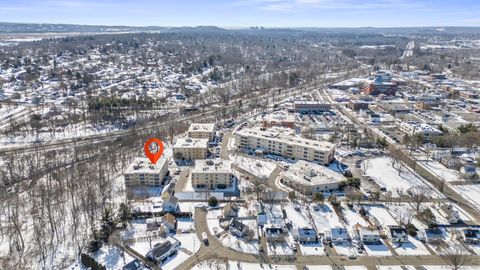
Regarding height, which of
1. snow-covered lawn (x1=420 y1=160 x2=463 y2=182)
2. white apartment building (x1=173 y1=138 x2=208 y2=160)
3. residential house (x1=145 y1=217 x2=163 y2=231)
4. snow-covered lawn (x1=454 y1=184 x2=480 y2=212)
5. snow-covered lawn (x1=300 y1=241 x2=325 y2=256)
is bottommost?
snow-covered lawn (x1=300 y1=241 x2=325 y2=256)

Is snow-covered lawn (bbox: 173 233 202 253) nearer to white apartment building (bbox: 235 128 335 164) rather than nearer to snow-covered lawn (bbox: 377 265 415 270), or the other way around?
Result: snow-covered lawn (bbox: 377 265 415 270)

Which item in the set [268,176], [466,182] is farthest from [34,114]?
[466,182]

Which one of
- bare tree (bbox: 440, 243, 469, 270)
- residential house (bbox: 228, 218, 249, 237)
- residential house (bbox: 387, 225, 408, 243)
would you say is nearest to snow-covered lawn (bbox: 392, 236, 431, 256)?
residential house (bbox: 387, 225, 408, 243)

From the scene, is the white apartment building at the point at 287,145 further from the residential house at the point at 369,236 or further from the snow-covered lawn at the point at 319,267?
the snow-covered lawn at the point at 319,267

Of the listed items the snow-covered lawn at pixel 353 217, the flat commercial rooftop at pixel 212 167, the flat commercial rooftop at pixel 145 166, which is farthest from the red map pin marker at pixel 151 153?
the snow-covered lawn at pixel 353 217

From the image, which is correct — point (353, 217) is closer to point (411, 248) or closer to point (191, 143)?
point (411, 248)

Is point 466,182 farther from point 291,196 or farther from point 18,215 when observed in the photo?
point 18,215

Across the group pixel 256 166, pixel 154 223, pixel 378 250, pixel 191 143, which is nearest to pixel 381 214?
pixel 378 250
